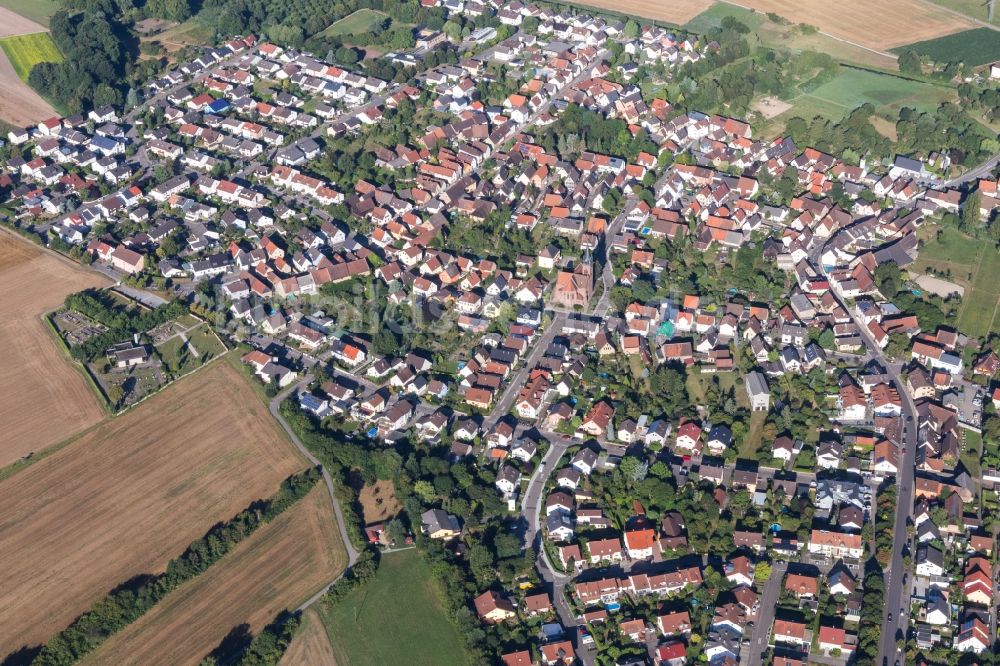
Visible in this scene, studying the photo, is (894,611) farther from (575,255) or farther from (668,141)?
(668,141)

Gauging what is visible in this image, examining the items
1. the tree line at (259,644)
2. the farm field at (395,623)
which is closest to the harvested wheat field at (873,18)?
the farm field at (395,623)

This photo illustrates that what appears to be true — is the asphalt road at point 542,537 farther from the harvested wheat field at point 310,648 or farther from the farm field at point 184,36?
the farm field at point 184,36

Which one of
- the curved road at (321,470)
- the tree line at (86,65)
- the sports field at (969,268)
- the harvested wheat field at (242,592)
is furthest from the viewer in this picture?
the tree line at (86,65)

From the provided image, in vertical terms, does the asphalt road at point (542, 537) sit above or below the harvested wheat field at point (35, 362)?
below

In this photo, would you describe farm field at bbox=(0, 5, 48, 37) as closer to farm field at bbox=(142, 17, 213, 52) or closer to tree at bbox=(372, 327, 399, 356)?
farm field at bbox=(142, 17, 213, 52)

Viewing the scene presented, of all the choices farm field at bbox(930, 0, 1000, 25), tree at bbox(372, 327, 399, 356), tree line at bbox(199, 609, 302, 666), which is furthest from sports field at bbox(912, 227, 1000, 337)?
tree line at bbox(199, 609, 302, 666)

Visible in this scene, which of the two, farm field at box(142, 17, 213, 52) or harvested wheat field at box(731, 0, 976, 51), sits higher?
farm field at box(142, 17, 213, 52)

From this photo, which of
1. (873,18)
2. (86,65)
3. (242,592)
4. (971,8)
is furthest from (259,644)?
(971,8)
